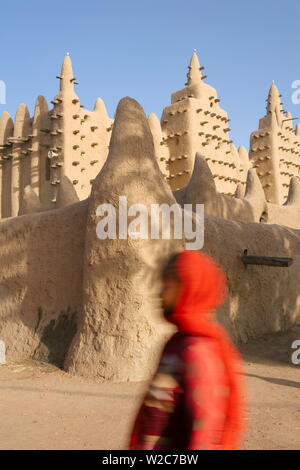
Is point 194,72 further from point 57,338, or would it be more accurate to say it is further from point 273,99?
point 57,338

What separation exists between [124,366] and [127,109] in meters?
4.18

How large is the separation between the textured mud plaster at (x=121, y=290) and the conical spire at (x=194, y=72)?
63.8 ft

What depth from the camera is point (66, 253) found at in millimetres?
8008

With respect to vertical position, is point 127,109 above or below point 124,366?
above

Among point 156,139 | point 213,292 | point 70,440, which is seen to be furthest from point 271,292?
point 156,139

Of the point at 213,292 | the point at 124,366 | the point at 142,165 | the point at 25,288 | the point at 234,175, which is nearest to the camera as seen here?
the point at 213,292

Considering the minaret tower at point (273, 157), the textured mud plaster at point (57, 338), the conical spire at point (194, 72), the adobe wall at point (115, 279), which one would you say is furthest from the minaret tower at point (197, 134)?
the textured mud plaster at point (57, 338)

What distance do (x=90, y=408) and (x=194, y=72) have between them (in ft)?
76.1

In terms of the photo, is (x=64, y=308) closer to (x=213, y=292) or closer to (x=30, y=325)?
(x=30, y=325)

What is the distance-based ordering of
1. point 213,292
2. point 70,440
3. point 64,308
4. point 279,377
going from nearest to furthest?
1. point 213,292
2. point 70,440
3. point 279,377
4. point 64,308

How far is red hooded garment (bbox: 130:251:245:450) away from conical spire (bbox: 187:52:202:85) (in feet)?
81.6

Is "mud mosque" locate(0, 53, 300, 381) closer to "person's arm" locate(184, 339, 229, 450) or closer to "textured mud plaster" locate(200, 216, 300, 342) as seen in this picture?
"textured mud plaster" locate(200, 216, 300, 342)

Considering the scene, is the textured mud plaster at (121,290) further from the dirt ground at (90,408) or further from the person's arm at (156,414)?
the person's arm at (156,414)

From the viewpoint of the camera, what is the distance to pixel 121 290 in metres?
6.73
